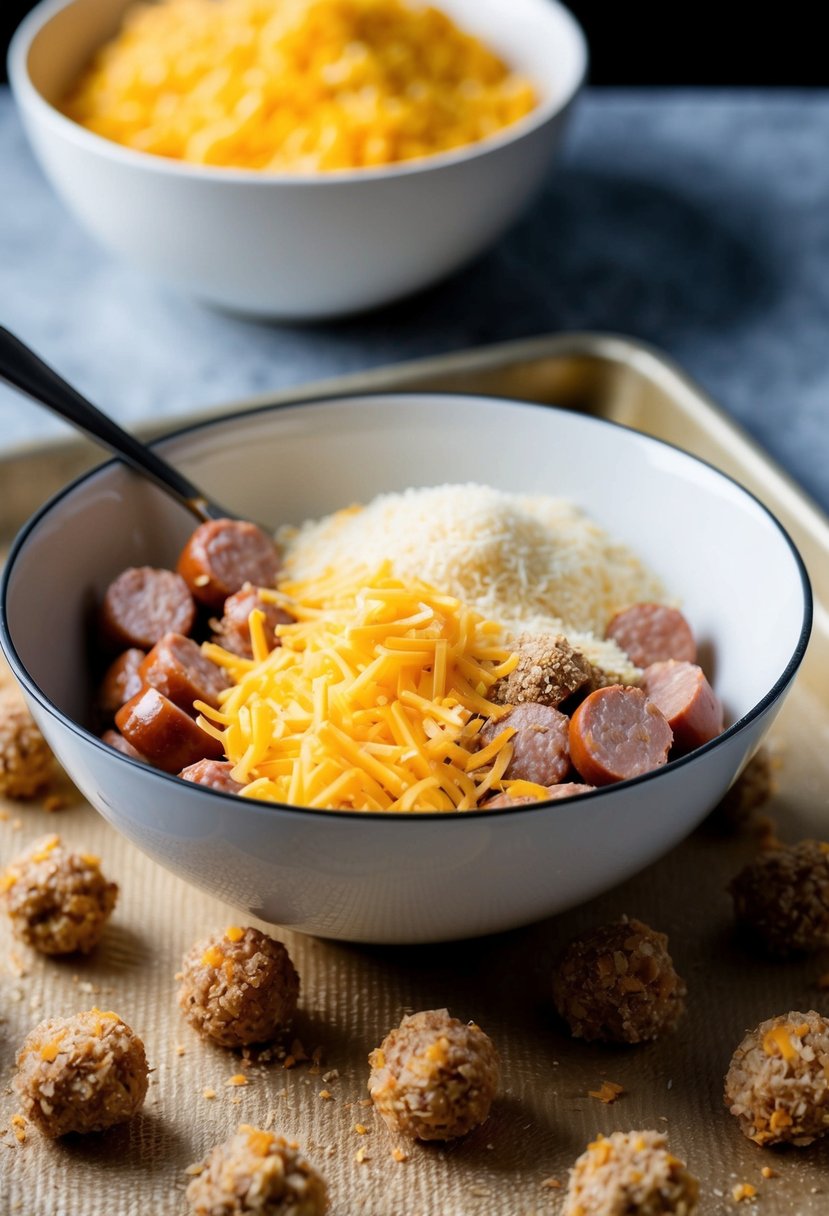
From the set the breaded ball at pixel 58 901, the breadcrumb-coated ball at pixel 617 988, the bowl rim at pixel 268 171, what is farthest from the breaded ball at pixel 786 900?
the bowl rim at pixel 268 171

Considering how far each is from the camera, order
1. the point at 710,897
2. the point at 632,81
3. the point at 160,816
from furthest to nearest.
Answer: the point at 632,81 → the point at 710,897 → the point at 160,816

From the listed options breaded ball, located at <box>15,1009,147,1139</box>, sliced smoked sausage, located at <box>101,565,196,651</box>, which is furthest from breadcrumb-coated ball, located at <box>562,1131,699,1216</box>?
sliced smoked sausage, located at <box>101,565,196,651</box>

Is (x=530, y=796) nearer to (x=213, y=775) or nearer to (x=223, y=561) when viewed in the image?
(x=213, y=775)

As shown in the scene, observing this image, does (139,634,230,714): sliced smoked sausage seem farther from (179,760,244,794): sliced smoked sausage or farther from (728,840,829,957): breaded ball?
(728,840,829,957): breaded ball

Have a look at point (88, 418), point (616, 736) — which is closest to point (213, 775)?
point (616, 736)

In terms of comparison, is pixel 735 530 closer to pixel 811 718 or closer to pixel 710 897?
pixel 811 718

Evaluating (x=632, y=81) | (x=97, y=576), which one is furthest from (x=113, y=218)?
(x=632, y=81)

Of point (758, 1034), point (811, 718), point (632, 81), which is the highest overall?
point (758, 1034)
